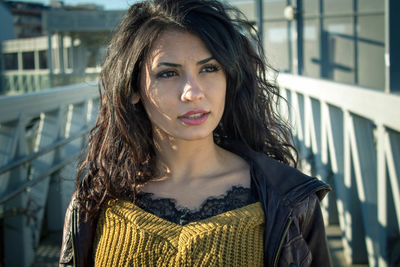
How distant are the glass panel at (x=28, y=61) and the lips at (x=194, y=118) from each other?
15858mm

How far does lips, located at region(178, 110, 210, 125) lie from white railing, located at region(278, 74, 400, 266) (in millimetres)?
861

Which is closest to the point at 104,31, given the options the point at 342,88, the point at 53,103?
Answer: the point at 53,103

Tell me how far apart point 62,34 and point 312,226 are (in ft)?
64.9

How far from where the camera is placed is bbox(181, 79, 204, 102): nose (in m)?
1.85

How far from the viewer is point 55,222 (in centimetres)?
436

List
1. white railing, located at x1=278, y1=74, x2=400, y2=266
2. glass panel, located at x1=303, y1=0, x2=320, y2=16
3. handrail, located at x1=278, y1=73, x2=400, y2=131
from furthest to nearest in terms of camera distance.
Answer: glass panel, located at x1=303, y1=0, x2=320, y2=16 → white railing, located at x1=278, y1=74, x2=400, y2=266 → handrail, located at x1=278, y1=73, x2=400, y2=131

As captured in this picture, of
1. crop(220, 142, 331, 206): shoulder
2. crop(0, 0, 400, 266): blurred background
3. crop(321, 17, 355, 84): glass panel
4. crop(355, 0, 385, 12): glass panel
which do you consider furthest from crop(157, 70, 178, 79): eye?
crop(355, 0, 385, 12): glass panel

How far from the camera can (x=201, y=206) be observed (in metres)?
1.88

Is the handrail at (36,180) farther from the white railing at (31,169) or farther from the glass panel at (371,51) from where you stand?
the glass panel at (371,51)

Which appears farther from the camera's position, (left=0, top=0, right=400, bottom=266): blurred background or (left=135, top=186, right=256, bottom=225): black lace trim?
(left=0, top=0, right=400, bottom=266): blurred background

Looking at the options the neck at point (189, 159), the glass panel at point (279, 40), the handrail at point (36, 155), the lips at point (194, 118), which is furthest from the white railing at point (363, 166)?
the glass panel at point (279, 40)

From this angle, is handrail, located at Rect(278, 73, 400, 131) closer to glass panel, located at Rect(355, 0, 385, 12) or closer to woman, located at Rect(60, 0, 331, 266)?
woman, located at Rect(60, 0, 331, 266)

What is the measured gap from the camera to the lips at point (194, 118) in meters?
1.88

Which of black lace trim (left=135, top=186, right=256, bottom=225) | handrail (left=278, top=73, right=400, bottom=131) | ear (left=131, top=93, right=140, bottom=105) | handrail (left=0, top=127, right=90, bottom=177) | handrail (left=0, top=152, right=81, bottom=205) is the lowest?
handrail (left=0, top=152, right=81, bottom=205)
